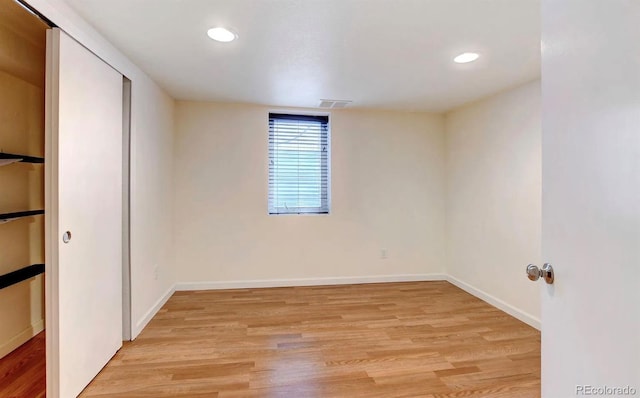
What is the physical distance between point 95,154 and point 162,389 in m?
1.49

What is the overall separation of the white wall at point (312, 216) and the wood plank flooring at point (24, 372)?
1.38 m

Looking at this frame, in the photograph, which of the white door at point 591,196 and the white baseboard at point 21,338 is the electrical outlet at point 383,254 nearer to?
the white door at point 591,196

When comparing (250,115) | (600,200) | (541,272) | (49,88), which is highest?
(250,115)

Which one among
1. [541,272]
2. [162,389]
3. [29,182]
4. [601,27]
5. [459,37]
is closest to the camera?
[601,27]

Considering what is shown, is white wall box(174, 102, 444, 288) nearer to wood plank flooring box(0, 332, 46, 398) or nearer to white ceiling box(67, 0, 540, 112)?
white ceiling box(67, 0, 540, 112)

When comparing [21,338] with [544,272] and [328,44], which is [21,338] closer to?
[328,44]

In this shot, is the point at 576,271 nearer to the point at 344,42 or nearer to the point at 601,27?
the point at 601,27

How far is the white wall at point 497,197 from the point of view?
2.71m

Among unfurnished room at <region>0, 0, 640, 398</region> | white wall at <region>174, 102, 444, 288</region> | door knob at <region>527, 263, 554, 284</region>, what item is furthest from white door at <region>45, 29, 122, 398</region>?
door knob at <region>527, 263, 554, 284</region>

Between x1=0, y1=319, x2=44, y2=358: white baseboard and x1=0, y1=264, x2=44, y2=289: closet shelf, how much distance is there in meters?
0.48

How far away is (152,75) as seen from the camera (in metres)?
2.64

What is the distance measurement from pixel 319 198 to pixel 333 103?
116 cm

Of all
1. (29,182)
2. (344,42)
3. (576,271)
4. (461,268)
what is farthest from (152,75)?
(461,268)

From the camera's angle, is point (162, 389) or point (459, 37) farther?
point (459, 37)
